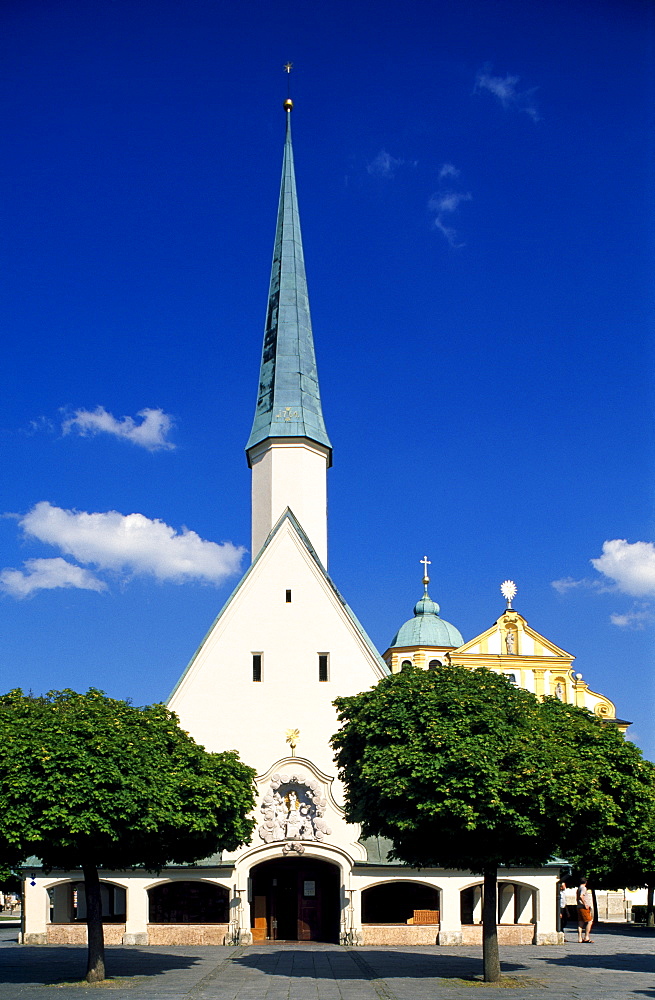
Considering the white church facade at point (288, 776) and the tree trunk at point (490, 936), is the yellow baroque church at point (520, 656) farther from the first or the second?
the tree trunk at point (490, 936)

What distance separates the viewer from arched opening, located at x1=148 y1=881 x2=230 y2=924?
111 ft

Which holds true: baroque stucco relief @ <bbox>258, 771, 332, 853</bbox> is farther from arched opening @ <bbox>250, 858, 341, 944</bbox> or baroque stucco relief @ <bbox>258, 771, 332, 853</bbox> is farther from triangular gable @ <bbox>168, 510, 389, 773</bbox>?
triangular gable @ <bbox>168, 510, 389, 773</bbox>

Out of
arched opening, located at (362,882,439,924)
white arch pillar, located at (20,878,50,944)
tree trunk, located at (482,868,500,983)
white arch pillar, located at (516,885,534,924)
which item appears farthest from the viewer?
white arch pillar, located at (516,885,534,924)

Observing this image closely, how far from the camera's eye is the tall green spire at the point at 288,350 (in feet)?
139

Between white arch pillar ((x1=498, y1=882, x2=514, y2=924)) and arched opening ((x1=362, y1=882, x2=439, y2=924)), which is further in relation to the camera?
white arch pillar ((x1=498, y1=882, x2=514, y2=924))

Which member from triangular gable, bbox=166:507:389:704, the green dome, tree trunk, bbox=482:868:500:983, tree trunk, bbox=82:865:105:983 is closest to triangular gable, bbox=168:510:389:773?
triangular gable, bbox=166:507:389:704

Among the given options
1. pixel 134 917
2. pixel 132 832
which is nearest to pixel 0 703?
pixel 132 832

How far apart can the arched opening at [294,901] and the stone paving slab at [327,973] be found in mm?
1439

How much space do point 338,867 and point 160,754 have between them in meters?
11.1

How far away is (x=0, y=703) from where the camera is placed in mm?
24344

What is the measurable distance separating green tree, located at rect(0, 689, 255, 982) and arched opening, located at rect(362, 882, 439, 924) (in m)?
10.8

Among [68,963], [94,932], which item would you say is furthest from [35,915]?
[94,932]

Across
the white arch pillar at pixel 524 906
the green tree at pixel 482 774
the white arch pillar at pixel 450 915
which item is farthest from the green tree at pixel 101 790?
the white arch pillar at pixel 524 906

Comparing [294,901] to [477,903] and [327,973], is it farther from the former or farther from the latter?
[327,973]
